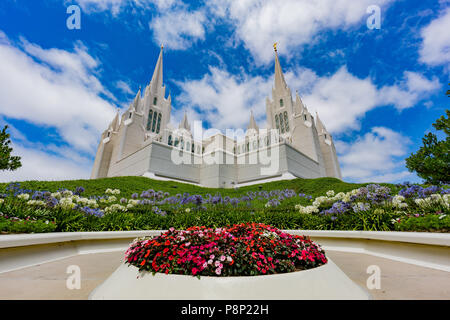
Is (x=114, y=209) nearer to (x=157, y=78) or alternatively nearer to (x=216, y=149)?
(x=216, y=149)

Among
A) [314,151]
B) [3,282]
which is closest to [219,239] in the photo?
[3,282]

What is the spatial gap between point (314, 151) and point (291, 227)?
103 ft

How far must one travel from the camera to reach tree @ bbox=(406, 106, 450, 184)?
1062cm

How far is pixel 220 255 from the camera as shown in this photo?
199 cm

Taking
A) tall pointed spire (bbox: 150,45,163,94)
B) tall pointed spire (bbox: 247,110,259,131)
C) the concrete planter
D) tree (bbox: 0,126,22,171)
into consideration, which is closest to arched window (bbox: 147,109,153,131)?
tall pointed spire (bbox: 150,45,163,94)

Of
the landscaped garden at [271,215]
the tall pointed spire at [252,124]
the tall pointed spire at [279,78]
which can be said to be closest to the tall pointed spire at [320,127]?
the tall pointed spire at [279,78]

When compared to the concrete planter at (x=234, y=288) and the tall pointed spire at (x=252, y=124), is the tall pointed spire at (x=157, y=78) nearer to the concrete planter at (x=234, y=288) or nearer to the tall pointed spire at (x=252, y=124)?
the tall pointed spire at (x=252, y=124)

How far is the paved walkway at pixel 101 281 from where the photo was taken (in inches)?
78.5

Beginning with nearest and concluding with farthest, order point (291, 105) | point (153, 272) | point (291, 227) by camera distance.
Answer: point (153, 272) < point (291, 227) < point (291, 105)

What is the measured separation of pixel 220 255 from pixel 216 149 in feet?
94.3

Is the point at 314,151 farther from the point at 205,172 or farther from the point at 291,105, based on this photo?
the point at 205,172

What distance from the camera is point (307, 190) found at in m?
14.3

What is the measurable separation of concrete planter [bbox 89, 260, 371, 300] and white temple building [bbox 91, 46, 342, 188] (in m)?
24.9
